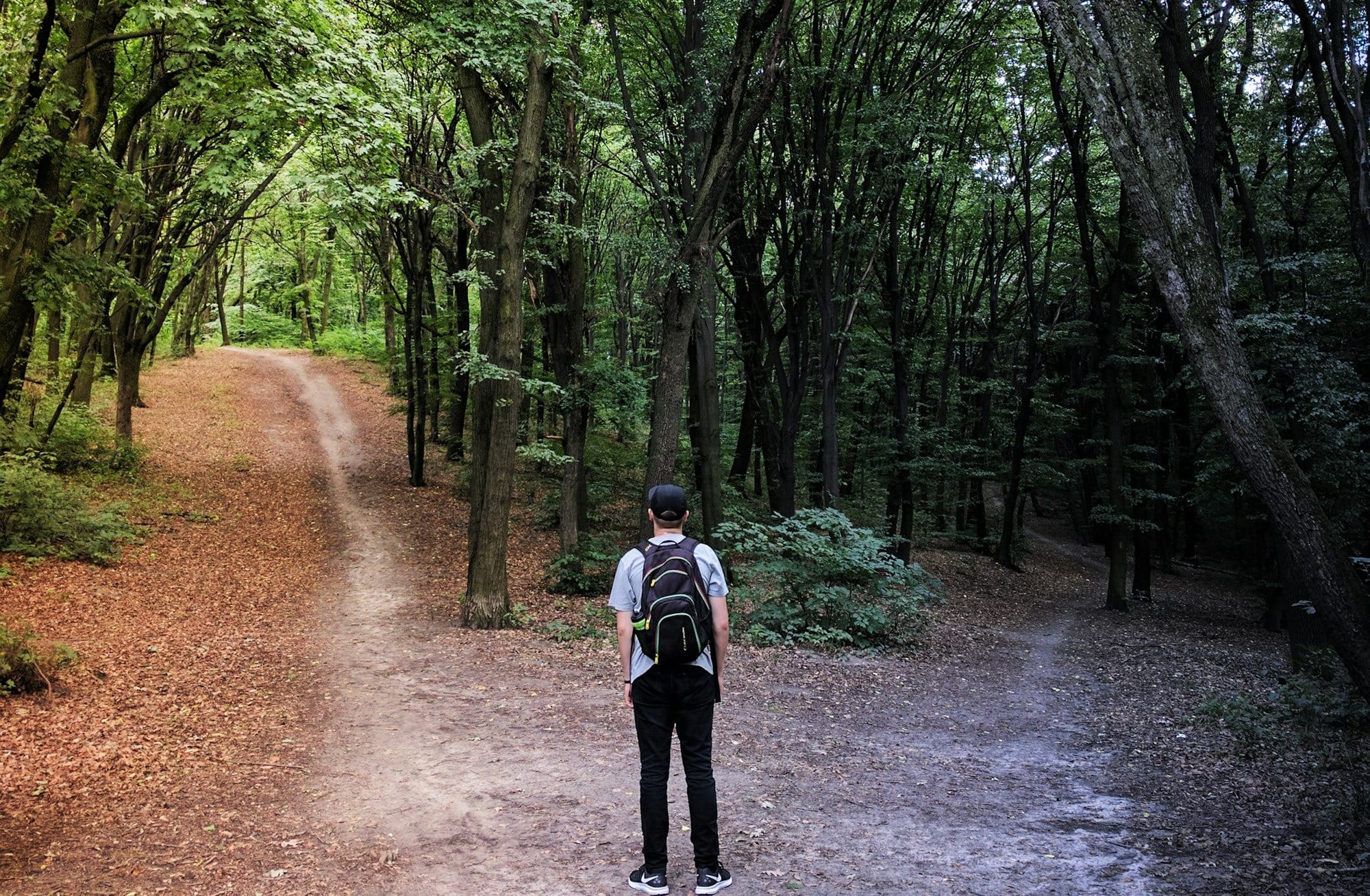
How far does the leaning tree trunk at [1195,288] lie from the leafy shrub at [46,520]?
43.2ft

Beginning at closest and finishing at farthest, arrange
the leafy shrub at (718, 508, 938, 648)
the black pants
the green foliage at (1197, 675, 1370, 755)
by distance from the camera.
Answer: the black pants, the green foliage at (1197, 675, 1370, 755), the leafy shrub at (718, 508, 938, 648)

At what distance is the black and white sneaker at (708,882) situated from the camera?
3713 mm

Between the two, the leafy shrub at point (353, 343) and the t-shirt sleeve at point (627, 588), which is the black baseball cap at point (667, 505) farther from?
the leafy shrub at point (353, 343)

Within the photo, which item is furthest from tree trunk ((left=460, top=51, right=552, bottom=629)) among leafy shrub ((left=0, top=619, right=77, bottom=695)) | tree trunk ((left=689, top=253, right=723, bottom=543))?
leafy shrub ((left=0, top=619, right=77, bottom=695))

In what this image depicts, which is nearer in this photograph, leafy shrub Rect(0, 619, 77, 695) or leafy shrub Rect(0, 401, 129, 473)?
leafy shrub Rect(0, 619, 77, 695)

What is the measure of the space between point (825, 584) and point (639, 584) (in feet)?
25.4

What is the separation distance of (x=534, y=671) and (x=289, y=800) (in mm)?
3663

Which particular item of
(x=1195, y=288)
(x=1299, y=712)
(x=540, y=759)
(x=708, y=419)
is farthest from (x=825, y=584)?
(x=1195, y=288)

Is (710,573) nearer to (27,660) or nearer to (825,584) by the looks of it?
(27,660)

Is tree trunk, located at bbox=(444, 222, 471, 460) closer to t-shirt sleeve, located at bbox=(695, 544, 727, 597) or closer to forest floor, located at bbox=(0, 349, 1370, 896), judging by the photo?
forest floor, located at bbox=(0, 349, 1370, 896)

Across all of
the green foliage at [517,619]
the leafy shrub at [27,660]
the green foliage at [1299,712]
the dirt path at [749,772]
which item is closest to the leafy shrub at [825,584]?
the dirt path at [749,772]

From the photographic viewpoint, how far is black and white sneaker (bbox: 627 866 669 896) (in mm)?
3719

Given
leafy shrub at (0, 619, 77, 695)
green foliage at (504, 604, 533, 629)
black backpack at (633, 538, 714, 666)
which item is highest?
black backpack at (633, 538, 714, 666)

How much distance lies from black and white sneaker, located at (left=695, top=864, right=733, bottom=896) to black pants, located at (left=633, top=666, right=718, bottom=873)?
185mm
